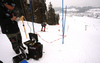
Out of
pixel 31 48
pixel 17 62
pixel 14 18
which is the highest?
pixel 14 18

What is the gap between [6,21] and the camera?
1.91 metres

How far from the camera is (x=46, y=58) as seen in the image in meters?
2.61

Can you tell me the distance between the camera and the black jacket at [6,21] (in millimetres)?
1788

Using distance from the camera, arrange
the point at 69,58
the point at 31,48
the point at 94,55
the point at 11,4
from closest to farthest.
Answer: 1. the point at 11,4
2. the point at 31,48
3. the point at 69,58
4. the point at 94,55

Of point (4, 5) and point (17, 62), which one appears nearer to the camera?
point (4, 5)

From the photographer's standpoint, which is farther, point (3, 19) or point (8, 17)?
point (8, 17)

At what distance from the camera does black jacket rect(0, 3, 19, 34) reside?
1.79 meters

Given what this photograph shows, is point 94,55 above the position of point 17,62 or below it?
below

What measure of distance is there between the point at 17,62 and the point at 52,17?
27582mm

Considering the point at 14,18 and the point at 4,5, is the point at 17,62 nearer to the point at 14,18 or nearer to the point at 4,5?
the point at 14,18

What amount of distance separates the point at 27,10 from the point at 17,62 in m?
20.0

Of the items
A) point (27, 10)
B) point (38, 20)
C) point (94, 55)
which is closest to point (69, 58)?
point (94, 55)

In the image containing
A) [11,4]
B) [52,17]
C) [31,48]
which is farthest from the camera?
[52,17]

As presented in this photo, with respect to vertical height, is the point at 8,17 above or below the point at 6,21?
above
